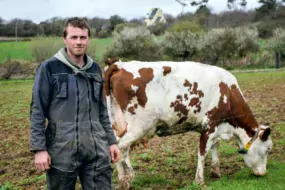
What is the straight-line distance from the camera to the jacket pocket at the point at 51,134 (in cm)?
367

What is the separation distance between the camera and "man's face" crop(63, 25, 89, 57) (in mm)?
3701

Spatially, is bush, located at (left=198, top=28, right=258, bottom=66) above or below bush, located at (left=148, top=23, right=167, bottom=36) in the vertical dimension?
below

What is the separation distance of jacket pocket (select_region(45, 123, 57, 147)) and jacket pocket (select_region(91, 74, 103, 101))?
0.56 meters

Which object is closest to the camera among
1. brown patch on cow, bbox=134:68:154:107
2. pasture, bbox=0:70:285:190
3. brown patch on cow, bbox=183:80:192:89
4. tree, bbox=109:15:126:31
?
brown patch on cow, bbox=134:68:154:107

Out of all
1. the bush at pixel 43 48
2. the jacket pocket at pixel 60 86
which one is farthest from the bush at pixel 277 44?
the jacket pocket at pixel 60 86

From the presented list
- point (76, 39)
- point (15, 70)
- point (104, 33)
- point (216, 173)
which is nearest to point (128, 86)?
point (216, 173)

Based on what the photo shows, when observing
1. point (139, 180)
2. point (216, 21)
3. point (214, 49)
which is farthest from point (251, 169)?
point (216, 21)

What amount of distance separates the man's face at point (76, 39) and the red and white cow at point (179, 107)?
118 inches

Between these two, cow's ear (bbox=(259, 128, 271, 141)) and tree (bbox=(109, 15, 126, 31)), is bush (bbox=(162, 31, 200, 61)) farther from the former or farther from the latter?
cow's ear (bbox=(259, 128, 271, 141))

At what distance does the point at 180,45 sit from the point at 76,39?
46.2 meters

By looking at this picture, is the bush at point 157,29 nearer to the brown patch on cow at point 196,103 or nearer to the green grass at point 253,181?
the green grass at point 253,181

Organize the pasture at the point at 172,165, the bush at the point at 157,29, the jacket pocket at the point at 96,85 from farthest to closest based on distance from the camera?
the bush at the point at 157,29 → the pasture at the point at 172,165 → the jacket pocket at the point at 96,85

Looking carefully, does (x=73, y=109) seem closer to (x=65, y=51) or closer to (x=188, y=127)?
(x=65, y=51)

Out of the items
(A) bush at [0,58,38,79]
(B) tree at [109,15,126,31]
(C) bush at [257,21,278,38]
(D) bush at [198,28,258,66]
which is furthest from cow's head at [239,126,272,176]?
(B) tree at [109,15,126,31]
